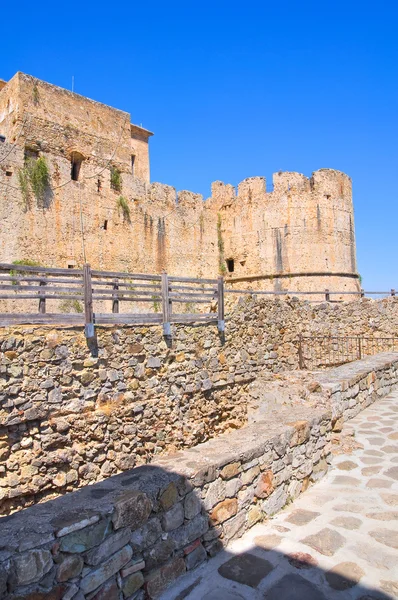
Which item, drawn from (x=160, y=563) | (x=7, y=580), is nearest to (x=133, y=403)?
(x=160, y=563)

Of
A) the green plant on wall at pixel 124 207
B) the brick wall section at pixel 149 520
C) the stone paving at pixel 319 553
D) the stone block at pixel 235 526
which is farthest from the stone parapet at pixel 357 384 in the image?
the green plant on wall at pixel 124 207

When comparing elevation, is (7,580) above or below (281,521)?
above

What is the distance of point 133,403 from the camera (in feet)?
19.9

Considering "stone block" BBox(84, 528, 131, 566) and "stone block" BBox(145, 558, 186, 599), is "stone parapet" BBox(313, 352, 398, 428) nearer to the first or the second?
"stone block" BBox(145, 558, 186, 599)

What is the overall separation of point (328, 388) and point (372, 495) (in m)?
1.91

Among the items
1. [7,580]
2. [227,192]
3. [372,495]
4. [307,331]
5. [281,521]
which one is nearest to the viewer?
[7,580]

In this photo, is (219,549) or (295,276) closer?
(219,549)

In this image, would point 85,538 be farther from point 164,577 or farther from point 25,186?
point 25,186

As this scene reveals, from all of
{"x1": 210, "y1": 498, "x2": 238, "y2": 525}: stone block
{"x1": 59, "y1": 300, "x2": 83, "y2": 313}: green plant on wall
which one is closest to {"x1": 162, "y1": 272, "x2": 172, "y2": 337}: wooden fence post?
{"x1": 210, "y1": 498, "x2": 238, "y2": 525}: stone block

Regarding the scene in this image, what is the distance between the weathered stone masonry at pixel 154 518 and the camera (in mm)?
1920

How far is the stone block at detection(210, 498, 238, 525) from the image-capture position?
2780 mm

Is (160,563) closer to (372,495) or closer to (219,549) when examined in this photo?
(219,549)

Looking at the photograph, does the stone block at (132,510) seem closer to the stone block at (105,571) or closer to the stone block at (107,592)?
the stone block at (105,571)

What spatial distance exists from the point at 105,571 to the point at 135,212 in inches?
607
